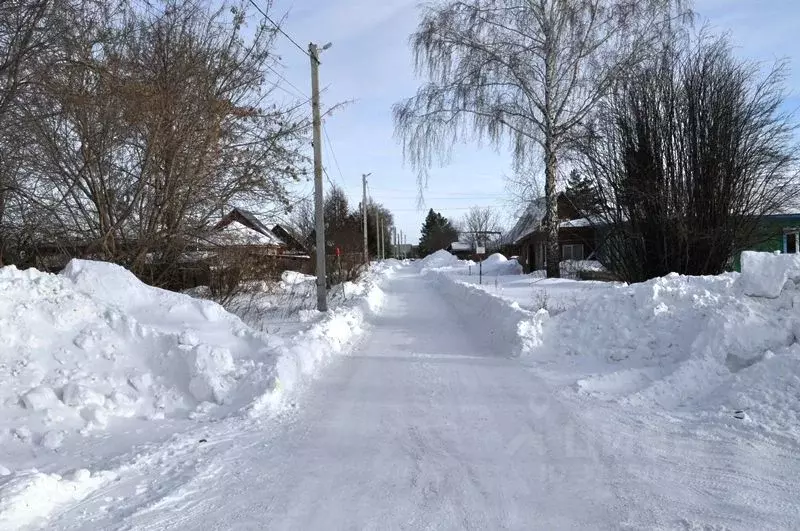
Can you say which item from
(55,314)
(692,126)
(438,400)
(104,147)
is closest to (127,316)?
A: (55,314)

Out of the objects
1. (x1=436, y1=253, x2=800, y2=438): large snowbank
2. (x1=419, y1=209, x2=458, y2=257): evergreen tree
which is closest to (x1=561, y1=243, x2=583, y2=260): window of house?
(x1=436, y1=253, x2=800, y2=438): large snowbank

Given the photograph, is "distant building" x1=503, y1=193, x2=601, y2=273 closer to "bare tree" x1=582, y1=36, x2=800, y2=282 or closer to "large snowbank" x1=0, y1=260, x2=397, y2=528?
"bare tree" x1=582, y1=36, x2=800, y2=282

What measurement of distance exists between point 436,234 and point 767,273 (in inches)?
4117

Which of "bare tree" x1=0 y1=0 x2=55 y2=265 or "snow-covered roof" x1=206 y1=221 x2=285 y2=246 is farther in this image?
"snow-covered roof" x1=206 y1=221 x2=285 y2=246

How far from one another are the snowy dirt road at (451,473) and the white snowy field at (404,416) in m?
0.02

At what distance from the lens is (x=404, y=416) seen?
20.0 feet

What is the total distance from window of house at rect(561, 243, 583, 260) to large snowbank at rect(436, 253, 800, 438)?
27.7m

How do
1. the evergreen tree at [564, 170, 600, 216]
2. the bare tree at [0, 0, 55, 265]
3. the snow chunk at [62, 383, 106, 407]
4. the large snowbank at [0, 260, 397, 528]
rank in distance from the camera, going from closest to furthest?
the large snowbank at [0, 260, 397, 528] → the snow chunk at [62, 383, 106, 407] → the bare tree at [0, 0, 55, 265] → the evergreen tree at [564, 170, 600, 216]

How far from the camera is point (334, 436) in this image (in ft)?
18.0

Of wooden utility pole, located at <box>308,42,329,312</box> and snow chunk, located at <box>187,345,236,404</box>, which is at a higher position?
wooden utility pole, located at <box>308,42,329,312</box>

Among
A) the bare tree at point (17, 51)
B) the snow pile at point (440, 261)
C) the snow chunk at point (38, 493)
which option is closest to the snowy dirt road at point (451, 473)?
the snow chunk at point (38, 493)

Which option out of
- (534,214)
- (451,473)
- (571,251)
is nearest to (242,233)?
(451,473)

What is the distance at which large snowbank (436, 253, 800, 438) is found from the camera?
6078 mm

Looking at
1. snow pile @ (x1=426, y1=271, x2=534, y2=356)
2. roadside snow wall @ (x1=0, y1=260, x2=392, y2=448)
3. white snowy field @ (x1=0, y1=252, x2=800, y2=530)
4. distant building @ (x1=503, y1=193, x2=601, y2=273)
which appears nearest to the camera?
white snowy field @ (x1=0, y1=252, x2=800, y2=530)
